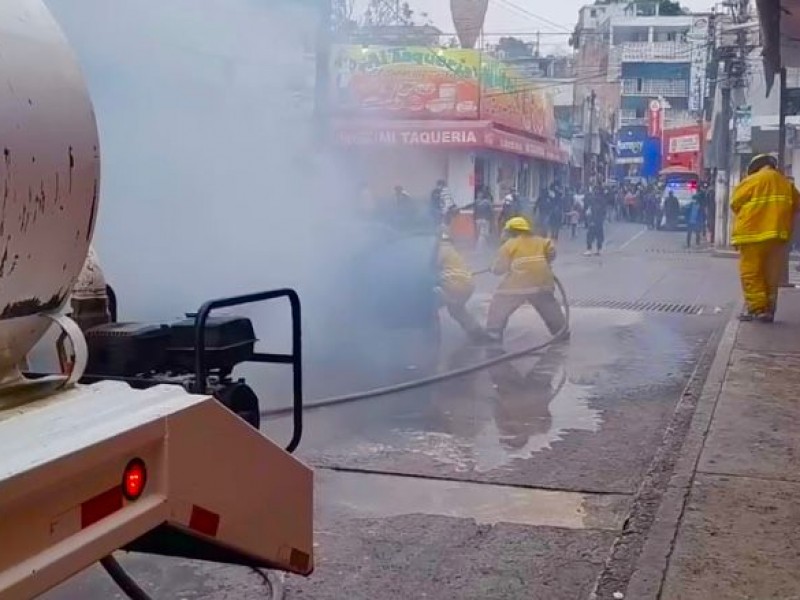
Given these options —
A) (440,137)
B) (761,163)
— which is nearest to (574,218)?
(440,137)

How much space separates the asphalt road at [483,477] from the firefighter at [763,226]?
0.78 meters

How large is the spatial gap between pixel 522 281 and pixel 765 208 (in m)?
2.62

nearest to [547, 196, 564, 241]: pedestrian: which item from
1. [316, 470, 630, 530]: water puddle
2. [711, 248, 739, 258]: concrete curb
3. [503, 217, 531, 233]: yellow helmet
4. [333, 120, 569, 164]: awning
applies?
[333, 120, 569, 164]: awning

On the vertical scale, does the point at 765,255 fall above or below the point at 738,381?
above

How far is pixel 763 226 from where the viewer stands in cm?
1093

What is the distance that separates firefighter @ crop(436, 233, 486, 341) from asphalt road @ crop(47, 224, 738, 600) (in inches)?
8.5

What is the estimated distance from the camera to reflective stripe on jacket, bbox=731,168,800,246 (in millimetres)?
10875

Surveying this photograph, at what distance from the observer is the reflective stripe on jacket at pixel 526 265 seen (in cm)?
1038

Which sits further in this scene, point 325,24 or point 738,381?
point 325,24

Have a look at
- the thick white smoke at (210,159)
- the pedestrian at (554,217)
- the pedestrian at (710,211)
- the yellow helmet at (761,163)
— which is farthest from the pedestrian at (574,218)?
the thick white smoke at (210,159)

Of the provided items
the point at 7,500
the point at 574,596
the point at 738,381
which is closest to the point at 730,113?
the point at 738,381

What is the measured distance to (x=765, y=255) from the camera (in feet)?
35.9

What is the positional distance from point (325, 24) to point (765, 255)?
483 centimetres

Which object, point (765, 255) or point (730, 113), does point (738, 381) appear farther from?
point (730, 113)
